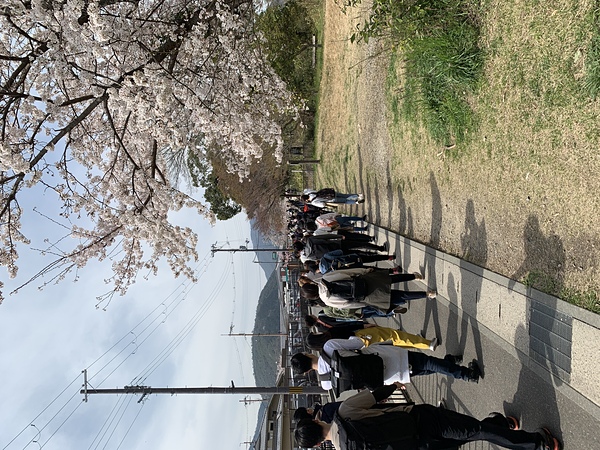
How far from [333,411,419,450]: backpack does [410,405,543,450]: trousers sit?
14 cm

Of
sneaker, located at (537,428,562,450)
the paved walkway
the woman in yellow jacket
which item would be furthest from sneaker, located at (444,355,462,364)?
sneaker, located at (537,428,562,450)

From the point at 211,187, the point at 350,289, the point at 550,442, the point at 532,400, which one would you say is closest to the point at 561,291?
the point at 532,400

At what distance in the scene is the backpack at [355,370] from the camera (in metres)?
5.16

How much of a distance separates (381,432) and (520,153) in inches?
140

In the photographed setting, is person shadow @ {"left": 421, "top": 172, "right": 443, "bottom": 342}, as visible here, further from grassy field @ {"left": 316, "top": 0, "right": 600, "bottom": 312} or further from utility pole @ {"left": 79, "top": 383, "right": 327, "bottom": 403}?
utility pole @ {"left": 79, "top": 383, "right": 327, "bottom": 403}

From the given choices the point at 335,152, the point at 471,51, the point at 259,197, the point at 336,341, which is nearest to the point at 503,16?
the point at 471,51

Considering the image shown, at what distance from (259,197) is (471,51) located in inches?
802

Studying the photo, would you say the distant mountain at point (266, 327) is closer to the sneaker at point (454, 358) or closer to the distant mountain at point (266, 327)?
the distant mountain at point (266, 327)

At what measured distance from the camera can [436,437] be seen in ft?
14.8

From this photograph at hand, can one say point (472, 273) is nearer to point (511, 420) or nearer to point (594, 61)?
point (511, 420)

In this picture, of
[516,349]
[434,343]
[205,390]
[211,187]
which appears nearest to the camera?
[516,349]

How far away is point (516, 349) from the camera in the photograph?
5078mm

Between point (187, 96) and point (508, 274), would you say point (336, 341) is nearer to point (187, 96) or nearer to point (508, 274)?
point (508, 274)

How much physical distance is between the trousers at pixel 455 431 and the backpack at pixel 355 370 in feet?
2.39
